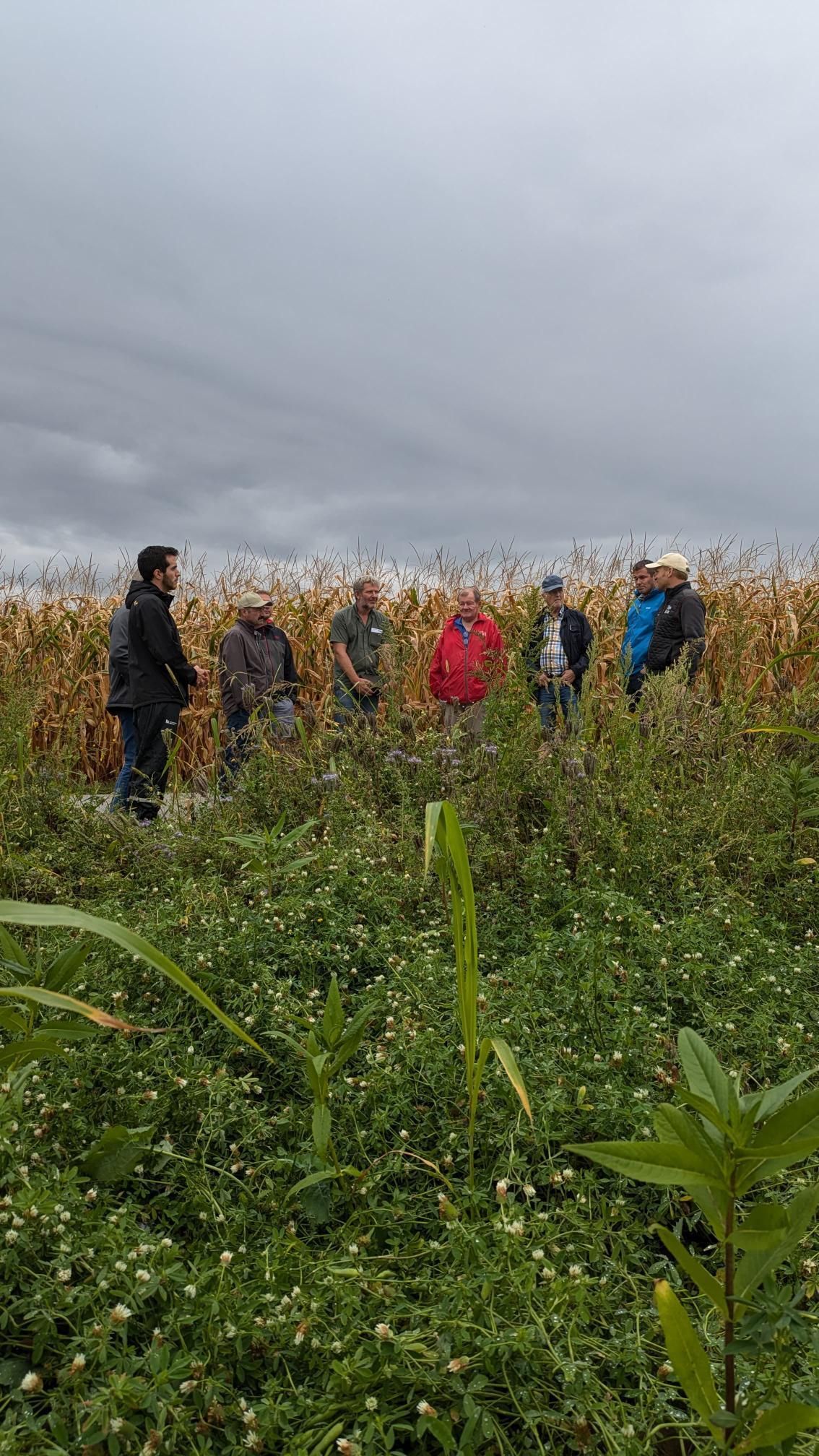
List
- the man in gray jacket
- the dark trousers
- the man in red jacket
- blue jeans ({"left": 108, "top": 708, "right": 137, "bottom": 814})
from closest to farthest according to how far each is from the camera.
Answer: the dark trousers
blue jeans ({"left": 108, "top": 708, "right": 137, "bottom": 814})
the man in red jacket
the man in gray jacket

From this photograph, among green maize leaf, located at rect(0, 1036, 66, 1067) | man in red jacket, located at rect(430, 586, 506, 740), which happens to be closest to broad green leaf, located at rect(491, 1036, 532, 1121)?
green maize leaf, located at rect(0, 1036, 66, 1067)

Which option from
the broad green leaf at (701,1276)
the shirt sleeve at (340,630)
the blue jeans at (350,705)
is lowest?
the broad green leaf at (701,1276)

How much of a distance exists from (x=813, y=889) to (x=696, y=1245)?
2124 millimetres

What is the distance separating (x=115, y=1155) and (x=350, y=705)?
487cm

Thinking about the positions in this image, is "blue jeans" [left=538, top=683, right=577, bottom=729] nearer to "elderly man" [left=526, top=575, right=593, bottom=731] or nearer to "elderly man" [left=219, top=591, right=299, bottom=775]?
"elderly man" [left=526, top=575, right=593, bottom=731]

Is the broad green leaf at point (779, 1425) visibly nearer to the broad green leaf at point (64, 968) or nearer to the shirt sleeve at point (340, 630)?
the broad green leaf at point (64, 968)

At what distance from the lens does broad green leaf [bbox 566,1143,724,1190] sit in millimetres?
1178

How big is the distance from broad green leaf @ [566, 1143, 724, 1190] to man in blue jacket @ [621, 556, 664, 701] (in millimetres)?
6213

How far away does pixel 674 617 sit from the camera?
22.9ft

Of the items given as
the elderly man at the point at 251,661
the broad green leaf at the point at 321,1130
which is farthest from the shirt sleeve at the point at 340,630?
the broad green leaf at the point at 321,1130

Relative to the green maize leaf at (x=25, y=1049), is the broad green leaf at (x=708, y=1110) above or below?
above

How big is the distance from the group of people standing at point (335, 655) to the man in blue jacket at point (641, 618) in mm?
12

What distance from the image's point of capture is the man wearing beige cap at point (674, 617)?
22.4 feet

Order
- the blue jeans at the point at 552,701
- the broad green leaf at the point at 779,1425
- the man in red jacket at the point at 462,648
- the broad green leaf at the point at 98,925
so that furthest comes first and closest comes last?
1. the man in red jacket at the point at 462,648
2. the blue jeans at the point at 552,701
3. the broad green leaf at the point at 98,925
4. the broad green leaf at the point at 779,1425
